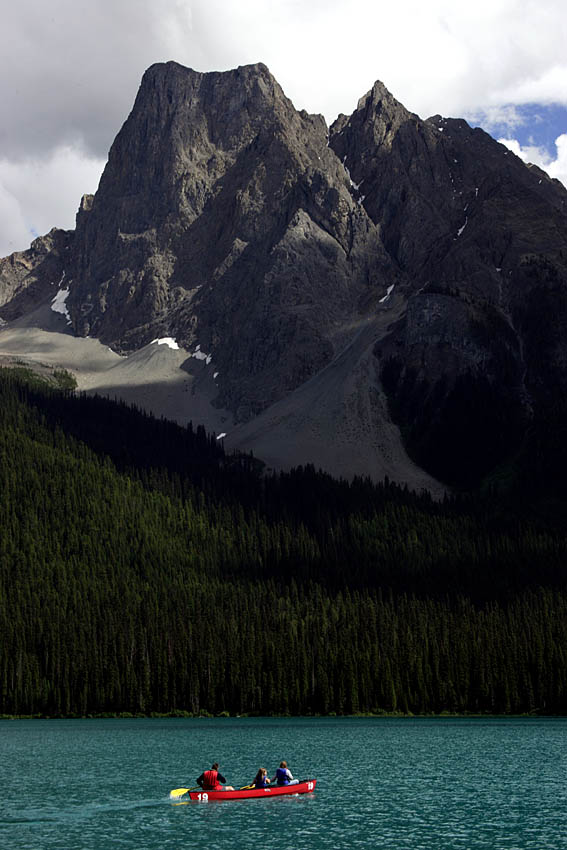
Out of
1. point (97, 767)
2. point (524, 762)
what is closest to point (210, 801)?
point (97, 767)

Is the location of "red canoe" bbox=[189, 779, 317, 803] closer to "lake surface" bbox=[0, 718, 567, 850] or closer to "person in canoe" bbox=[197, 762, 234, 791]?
"person in canoe" bbox=[197, 762, 234, 791]

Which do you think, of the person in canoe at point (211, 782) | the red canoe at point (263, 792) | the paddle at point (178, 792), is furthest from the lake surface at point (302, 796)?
the person in canoe at point (211, 782)

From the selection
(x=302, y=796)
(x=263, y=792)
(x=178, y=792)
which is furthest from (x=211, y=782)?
(x=302, y=796)

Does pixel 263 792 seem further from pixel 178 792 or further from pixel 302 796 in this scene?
pixel 178 792

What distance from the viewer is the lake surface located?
2416 inches

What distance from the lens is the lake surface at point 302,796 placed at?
61.4m

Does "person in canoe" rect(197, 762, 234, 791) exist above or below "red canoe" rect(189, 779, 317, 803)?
above

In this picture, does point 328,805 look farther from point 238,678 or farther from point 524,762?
point 238,678

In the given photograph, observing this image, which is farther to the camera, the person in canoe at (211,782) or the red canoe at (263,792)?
the red canoe at (263,792)

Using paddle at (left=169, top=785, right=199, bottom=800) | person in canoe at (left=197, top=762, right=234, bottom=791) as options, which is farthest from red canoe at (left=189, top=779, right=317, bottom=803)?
paddle at (left=169, top=785, right=199, bottom=800)

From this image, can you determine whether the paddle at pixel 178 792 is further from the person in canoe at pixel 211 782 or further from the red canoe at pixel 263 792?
the red canoe at pixel 263 792

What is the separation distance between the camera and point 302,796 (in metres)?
76.6

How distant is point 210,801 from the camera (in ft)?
247

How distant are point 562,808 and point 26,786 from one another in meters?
39.6
